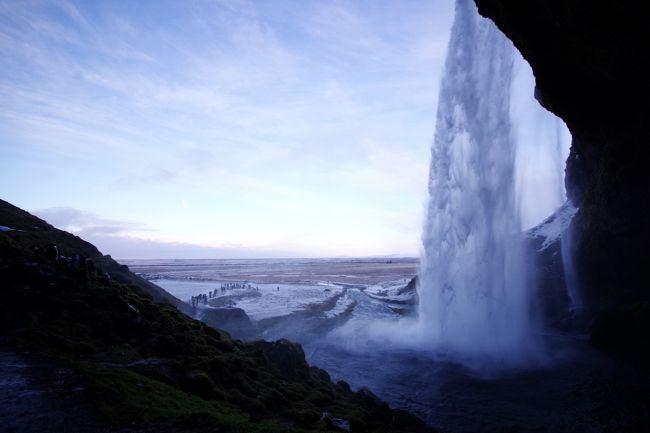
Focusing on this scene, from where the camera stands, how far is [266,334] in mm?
33875

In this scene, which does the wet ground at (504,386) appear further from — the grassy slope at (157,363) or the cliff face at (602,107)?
the cliff face at (602,107)

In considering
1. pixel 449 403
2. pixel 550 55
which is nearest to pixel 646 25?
pixel 550 55

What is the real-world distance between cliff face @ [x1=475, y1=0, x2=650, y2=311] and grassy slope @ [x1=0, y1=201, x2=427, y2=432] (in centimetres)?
1944

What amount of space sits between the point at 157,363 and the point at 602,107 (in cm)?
3337

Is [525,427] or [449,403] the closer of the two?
[525,427]

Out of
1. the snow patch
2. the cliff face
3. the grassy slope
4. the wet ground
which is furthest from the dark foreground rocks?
the grassy slope

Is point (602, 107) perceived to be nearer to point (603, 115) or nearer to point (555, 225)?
point (603, 115)

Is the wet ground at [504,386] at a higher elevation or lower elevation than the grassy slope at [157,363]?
lower

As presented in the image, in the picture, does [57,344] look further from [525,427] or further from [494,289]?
[494,289]

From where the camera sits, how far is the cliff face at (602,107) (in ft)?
60.1

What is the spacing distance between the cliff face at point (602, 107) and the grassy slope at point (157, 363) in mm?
19438

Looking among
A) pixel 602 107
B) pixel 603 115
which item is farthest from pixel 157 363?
pixel 603 115

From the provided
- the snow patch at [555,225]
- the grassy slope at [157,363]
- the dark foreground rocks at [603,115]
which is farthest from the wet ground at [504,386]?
the snow patch at [555,225]

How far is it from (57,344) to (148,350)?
289cm
